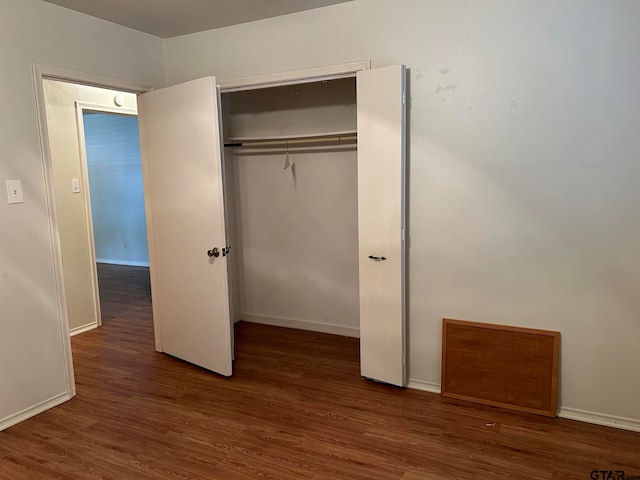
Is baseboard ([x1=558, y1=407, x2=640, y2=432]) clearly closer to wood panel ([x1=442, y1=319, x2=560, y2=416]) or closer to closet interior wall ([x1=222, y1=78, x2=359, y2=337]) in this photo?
wood panel ([x1=442, y1=319, x2=560, y2=416])

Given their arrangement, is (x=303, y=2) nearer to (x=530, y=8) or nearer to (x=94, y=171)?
(x=530, y=8)

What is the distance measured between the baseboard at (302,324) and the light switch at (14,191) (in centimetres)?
237

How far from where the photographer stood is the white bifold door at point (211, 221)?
2.85m

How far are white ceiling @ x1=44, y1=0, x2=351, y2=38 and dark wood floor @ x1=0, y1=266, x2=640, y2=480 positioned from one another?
99.0 inches

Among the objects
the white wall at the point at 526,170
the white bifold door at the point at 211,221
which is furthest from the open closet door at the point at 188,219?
the white wall at the point at 526,170

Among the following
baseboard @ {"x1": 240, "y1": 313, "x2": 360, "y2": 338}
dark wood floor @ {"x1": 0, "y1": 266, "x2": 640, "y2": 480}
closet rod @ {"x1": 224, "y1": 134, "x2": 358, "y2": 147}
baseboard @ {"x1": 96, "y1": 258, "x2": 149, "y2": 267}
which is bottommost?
dark wood floor @ {"x1": 0, "y1": 266, "x2": 640, "y2": 480}

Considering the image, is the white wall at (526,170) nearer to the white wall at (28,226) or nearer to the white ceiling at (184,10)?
the white ceiling at (184,10)

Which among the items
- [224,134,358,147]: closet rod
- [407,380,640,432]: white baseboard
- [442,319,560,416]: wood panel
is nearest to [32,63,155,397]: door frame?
[224,134,358,147]: closet rod

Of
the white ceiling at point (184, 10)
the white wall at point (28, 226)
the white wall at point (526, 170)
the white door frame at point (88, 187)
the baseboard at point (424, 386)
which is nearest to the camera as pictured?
the white wall at point (526, 170)

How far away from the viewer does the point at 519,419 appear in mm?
2658

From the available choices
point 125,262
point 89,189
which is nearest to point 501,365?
point 89,189

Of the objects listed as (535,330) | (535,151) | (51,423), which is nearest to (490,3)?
(535,151)

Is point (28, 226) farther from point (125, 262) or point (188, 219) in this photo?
point (125, 262)

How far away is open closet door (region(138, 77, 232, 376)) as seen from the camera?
10.3 ft
